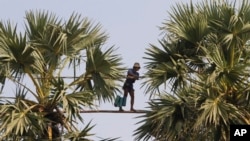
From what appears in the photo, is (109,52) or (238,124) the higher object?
(109,52)

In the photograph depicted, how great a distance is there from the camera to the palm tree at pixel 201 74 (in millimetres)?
16641

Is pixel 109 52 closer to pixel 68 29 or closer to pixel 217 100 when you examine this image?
pixel 68 29

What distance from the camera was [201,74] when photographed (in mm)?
17219

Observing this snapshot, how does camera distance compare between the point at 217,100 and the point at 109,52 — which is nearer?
the point at 217,100

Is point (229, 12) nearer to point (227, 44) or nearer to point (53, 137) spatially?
point (227, 44)

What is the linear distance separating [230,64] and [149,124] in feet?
6.05

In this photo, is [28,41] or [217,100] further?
[28,41]

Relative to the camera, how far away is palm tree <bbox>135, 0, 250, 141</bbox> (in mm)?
16641

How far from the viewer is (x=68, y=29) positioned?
1809 centimetres

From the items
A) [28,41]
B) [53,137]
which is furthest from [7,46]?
[53,137]

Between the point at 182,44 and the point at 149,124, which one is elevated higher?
the point at 182,44

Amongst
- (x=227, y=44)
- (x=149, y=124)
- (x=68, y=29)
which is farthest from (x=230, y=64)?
(x=68, y=29)

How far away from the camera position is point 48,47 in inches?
703

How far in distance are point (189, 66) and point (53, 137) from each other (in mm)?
2836
